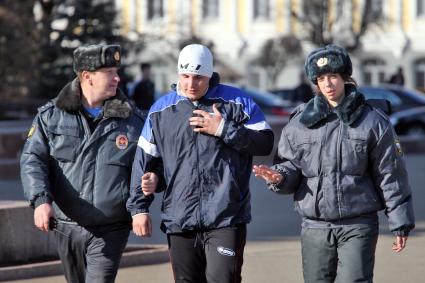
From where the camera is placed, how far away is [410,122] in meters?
27.1

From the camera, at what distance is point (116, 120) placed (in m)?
6.58

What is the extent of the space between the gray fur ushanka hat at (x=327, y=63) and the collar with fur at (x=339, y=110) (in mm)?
125

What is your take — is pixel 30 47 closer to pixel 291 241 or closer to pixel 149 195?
pixel 291 241

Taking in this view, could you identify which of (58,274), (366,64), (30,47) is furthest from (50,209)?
(366,64)

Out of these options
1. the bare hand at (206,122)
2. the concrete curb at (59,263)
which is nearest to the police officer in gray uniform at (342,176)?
the bare hand at (206,122)

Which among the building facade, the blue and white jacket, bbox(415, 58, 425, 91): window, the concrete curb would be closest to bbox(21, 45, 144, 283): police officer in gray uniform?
the blue and white jacket

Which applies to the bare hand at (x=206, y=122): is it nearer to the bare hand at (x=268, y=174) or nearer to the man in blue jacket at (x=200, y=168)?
the man in blue jacket at (x=200, y=168)

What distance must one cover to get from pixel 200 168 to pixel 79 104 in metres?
0.74

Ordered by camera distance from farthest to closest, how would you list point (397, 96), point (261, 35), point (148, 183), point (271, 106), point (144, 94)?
point (261, 35) < point (271, 106) < point (397, 96) < point (144, 94) < point (148, 183)

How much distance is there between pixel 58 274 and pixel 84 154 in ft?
10.9

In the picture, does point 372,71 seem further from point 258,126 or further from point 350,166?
point 350,166

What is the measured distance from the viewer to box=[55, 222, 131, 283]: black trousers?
6.44 m

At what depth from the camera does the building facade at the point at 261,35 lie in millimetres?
63906

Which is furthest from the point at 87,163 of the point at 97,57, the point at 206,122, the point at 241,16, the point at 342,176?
the point at 241,16
